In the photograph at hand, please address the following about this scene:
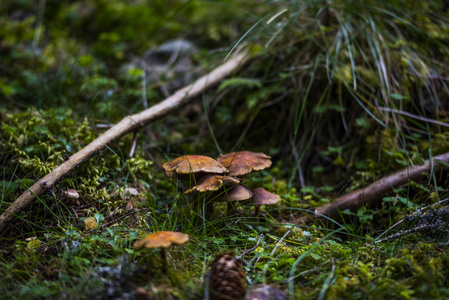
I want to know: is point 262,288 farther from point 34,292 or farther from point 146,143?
point 146,143

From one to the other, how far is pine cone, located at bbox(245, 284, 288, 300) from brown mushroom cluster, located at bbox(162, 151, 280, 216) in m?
0.60

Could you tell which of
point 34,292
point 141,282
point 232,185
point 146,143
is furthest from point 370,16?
point 34,292

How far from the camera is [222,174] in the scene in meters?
2.09

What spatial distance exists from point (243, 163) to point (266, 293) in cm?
83

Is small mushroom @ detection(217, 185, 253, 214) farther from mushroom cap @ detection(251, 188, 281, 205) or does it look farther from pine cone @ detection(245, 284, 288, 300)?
pine cone @ detection(245, 284, 288, 300)

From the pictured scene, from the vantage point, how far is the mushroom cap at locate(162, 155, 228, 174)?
194 cm

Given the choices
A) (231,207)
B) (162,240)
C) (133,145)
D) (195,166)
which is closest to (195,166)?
(195,166)

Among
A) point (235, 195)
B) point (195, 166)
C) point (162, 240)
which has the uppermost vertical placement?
point (195, 166)

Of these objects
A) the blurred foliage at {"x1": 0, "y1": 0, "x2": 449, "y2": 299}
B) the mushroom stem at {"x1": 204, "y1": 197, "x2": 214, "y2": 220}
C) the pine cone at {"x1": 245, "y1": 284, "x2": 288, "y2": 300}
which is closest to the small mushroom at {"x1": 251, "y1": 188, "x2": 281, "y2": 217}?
the blurred foliage at {"x1": 0, "y1": 0, "x2": 449, "y2": 299}

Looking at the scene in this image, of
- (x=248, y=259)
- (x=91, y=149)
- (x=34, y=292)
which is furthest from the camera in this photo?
(x=91, y=149)

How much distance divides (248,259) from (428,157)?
5.73 ft

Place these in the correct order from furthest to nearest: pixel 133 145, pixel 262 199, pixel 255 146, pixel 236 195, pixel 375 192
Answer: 1. pixel 255 146
2. pixel 133 145
3. pixel 375 192
4. pixel 262 199
5. pixel 236 195

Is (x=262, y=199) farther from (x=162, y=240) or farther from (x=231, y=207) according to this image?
(x=162, y=240)

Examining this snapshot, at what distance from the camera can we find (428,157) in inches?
102
